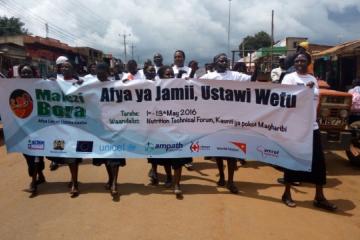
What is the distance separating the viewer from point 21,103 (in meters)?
6.47

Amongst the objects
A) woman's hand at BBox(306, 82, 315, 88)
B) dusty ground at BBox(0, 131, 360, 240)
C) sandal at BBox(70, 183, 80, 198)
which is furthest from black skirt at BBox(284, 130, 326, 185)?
sandal at BBox(70, 183, 80, 198)

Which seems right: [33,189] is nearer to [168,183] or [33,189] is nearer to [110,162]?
[110,162]

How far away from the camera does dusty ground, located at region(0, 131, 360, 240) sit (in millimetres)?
4824

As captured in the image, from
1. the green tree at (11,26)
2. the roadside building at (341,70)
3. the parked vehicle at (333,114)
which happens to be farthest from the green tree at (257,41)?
the parked vehicle at (333,114)

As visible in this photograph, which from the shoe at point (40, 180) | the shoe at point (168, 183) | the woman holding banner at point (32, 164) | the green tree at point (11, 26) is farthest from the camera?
the green tree at point (11, 26)

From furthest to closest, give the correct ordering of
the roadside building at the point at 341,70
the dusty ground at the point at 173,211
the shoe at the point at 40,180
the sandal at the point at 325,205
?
1. the roadside building at the point at 341,70
2. the shoe at the point at 40,180
3. the sandal at the point at 325,205
4. the dusty ground at the point at 173,211

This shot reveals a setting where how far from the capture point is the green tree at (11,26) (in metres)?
59.3

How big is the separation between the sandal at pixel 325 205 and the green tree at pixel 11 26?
194 feet

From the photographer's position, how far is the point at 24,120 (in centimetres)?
647

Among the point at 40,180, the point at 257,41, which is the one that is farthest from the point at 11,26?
the point at 40,180

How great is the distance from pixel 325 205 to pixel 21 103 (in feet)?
15.1

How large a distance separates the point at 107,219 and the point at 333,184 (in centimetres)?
392

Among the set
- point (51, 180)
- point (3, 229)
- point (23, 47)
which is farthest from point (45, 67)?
point (3, 229)

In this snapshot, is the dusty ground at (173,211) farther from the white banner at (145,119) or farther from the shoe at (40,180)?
the white banner at (145,119)
